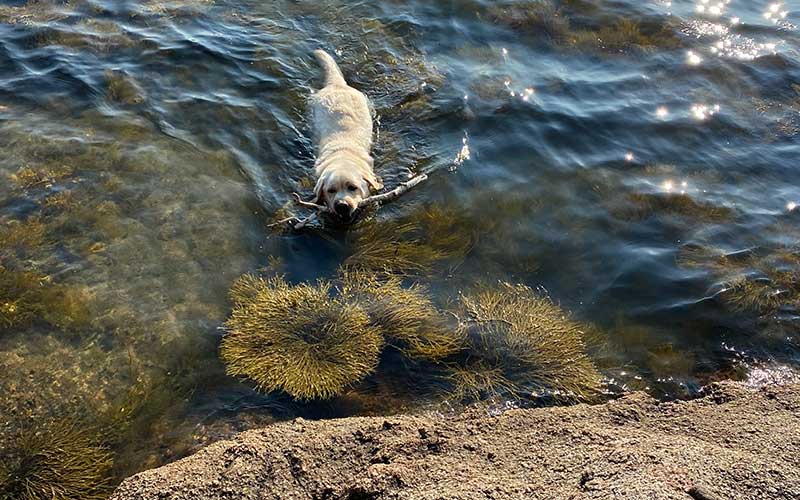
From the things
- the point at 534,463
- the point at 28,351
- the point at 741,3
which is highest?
the point at 741,3

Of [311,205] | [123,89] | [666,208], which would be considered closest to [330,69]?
[123,89]

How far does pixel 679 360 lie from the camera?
5543mm

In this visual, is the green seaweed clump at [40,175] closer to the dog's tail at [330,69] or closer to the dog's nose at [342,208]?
the dog's nose at [342,208]

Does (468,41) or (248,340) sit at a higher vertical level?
(468,41)

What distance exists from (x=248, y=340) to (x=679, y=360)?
3618 millimetres

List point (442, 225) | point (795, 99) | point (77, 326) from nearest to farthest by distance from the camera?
point (77, 326)
point (442, 225)
point (795, 99)

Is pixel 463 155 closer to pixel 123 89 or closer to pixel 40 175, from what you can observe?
pixel 123 89

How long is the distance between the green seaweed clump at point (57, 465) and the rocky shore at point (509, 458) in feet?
1.26

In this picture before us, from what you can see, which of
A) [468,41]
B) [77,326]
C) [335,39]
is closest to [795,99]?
[468,41]

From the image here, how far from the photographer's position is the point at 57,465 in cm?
430

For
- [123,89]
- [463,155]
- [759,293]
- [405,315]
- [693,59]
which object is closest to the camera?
[405,315]

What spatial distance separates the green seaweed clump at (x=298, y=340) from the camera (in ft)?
16.5

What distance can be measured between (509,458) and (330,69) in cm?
635

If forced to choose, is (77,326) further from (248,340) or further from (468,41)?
(468,41)
